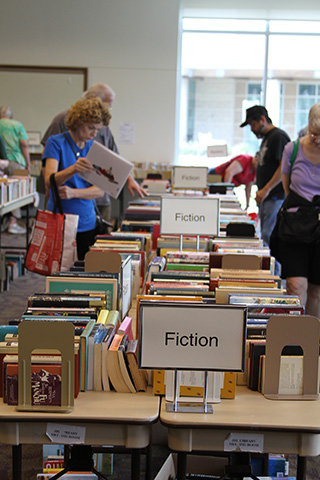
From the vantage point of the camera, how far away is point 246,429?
5.97 feet

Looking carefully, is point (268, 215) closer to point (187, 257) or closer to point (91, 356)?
point (187, 257)

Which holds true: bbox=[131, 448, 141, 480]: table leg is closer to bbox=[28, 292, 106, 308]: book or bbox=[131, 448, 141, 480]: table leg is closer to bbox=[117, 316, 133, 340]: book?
bbox=[117, 316, 133, 340]: book

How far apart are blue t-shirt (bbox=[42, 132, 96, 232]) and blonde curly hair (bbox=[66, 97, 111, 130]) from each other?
0.15 m

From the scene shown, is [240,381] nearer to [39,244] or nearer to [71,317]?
[71,317]

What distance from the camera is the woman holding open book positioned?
384 cm

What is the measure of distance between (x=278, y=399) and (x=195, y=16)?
9.47 metres

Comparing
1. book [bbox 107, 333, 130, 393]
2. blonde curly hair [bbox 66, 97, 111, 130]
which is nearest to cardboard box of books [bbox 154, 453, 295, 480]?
book [bbox 107, 333, 130, 393]

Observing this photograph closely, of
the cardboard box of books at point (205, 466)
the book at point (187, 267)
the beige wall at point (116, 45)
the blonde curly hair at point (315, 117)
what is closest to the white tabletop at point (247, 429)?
the cardboard box of books at point (205, 466)

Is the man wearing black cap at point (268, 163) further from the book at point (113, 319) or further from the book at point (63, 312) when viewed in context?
the book at point (63, 312)

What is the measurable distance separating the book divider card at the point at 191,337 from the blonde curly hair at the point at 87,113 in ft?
7.27

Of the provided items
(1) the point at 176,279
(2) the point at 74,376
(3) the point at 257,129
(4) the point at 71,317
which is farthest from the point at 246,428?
(3) the point at 257,129

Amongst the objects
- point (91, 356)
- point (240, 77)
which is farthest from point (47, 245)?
point (240, 77)

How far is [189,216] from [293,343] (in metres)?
1.78

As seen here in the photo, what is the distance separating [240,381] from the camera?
215 centimetres
